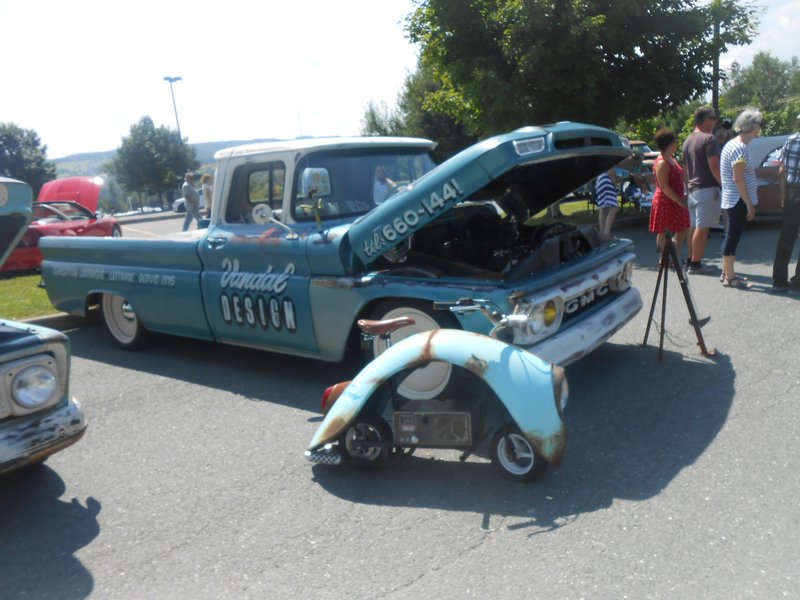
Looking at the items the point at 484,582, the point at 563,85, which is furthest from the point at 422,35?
the point at 484,582

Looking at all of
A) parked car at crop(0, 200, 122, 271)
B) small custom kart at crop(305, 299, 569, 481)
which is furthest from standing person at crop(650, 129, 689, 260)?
parked car at crop(0, 200, 122, 271)

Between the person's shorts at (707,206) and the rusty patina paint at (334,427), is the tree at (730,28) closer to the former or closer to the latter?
the person's shorts at (707,206)

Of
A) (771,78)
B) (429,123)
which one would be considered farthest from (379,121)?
(771,78)

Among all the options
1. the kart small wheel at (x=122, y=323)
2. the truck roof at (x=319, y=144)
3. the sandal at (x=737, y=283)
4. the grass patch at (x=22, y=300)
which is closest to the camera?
the truck roof at (x=319, y=144)

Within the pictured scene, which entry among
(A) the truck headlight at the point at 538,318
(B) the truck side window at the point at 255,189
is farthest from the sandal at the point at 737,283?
(B) the truck side window at the point at 255,189

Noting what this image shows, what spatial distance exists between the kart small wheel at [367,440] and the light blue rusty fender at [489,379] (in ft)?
0.34

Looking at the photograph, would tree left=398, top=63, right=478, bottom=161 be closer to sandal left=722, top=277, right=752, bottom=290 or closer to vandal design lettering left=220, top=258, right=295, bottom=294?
sandal left=722, top=277, right=752, bottom=290

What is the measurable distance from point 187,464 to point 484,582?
2161 millimetres

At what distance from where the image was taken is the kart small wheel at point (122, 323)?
6773mm

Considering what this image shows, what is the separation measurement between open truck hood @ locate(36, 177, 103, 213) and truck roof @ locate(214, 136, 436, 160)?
11699mm

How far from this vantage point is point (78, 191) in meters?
16.4

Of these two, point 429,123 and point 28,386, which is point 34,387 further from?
point 429,123

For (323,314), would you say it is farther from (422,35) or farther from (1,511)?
(422,35)

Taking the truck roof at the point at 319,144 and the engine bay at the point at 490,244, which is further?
the truck roof at the point at 319,144
